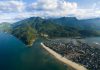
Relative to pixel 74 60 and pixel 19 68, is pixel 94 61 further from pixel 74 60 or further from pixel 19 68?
pixel 19 68

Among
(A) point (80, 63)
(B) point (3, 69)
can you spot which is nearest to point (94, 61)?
(A) point (80, 63)

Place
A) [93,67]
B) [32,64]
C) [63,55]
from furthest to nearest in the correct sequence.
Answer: [63,55]
[32,64]
[93,67]

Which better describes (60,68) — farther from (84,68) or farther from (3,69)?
(3,69)

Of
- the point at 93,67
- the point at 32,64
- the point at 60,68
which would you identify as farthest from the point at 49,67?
the point at 93,67

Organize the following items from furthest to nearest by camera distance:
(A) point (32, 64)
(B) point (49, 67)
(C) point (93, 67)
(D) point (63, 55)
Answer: (D) point (63, 55) < (A) point (32, 64) < (B) point (49, 67) < (C) point (93, 67)

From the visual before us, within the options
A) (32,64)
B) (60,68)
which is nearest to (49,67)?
(60,68)

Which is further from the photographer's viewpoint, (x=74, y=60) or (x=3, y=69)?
(x=74, y=60)

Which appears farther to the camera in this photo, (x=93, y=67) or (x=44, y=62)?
(x=44, y=62)

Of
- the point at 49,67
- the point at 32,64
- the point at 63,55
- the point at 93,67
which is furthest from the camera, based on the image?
the point at 63,55
